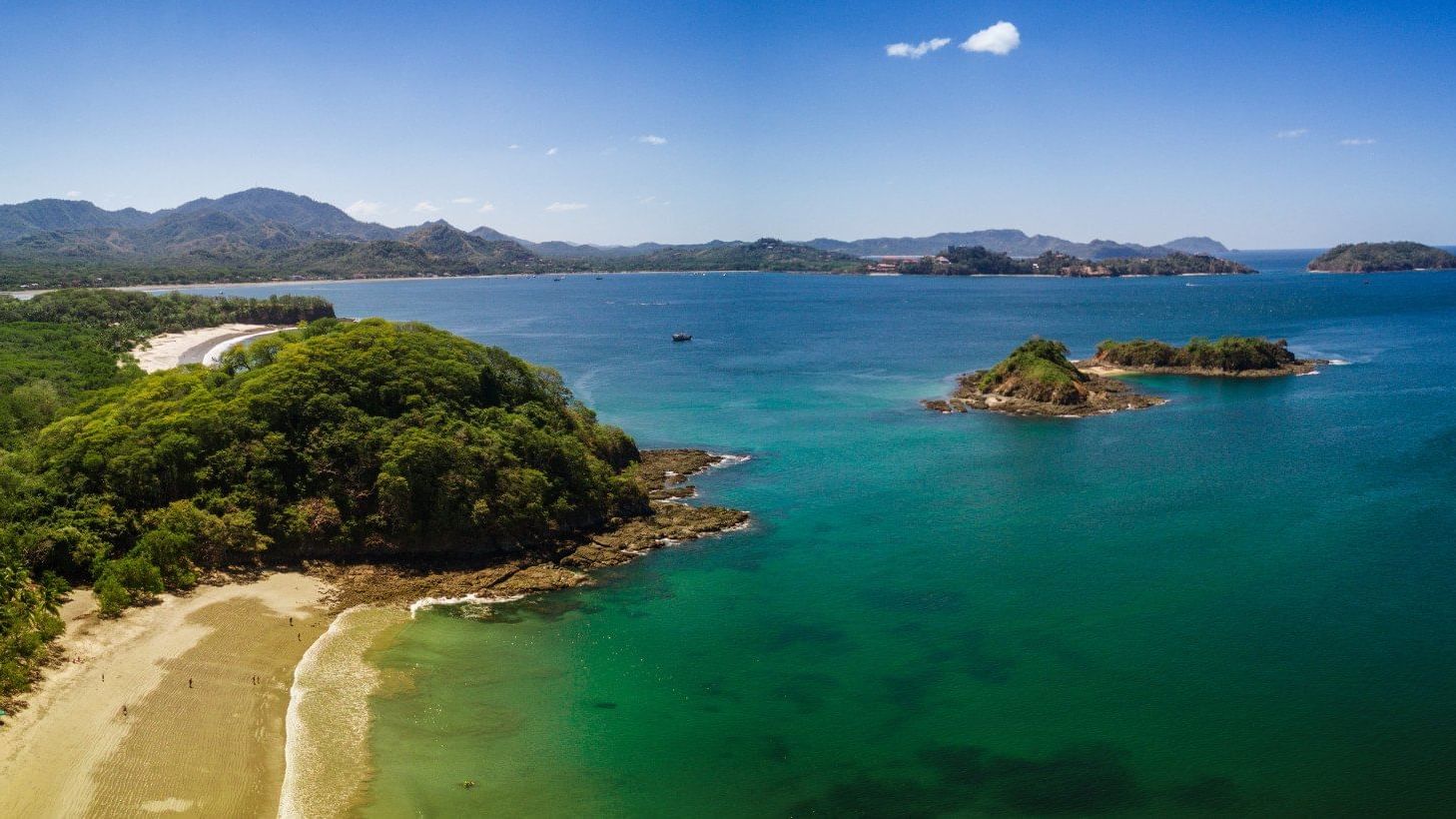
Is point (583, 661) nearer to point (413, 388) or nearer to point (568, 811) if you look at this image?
point (568, 811)

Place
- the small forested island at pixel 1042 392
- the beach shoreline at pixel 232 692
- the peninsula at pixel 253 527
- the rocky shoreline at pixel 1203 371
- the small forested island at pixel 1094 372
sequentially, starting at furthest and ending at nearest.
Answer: the rocky shoreline at pixel 1203 371, the small forested island at pixel 1094 372, the small forested island at pixel 1042 392, the peninsula at pixel 253 527, the beach shoreline at pixel 232 692

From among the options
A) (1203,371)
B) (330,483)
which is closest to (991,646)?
(330,483)

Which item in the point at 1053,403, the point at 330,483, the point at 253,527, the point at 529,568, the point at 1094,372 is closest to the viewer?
the point at 253,527

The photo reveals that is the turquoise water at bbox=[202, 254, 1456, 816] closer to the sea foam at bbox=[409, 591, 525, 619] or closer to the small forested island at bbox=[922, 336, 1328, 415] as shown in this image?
the sea foam at bbox=[409, 591, 525, 619]

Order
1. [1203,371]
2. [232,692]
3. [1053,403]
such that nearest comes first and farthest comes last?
[232,692] → [1053,403] → [1203,371]

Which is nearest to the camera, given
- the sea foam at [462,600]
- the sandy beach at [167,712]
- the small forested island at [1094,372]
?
the sandy beach at [167,712]

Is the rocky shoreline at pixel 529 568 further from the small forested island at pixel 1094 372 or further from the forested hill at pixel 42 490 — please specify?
the small forested island at pixel 1094 372

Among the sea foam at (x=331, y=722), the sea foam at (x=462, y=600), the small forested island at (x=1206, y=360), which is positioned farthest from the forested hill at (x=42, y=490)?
the small forested island at (x=1206, y=360)

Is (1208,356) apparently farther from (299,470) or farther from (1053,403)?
(299,470)
